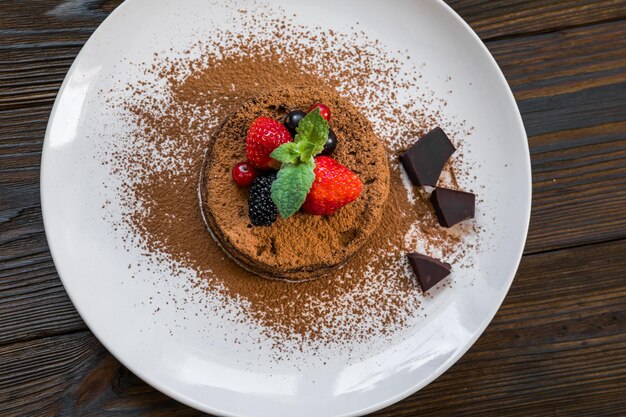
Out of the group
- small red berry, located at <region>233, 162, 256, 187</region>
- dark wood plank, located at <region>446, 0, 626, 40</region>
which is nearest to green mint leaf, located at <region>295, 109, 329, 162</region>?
small red berry, located at <region>233, 162, 256, 187</region>

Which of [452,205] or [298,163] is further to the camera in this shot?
[452,205]

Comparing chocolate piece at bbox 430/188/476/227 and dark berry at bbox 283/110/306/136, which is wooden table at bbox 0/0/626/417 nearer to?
chocolate piece at bbox 430/188/476/227

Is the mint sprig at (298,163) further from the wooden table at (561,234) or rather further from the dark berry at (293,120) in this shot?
the wooden table at (561,234)

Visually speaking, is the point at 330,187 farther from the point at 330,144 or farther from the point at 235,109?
the point at 235,109

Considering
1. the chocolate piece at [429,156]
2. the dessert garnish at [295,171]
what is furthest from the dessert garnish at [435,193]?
the dessert garnish at [295,171]

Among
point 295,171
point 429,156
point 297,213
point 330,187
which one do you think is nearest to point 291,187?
point 295,171
